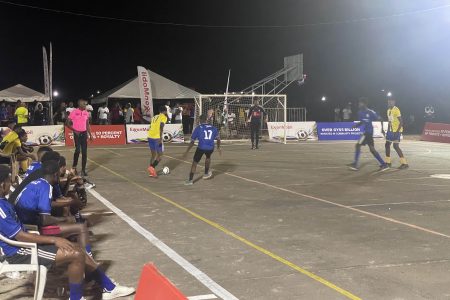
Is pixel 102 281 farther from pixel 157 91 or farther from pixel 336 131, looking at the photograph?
pixel 157 91

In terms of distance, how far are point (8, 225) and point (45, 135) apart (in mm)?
19771

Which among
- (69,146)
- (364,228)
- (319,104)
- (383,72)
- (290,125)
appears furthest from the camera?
(383,72)

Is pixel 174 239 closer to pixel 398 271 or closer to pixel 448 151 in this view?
pixel 398 271

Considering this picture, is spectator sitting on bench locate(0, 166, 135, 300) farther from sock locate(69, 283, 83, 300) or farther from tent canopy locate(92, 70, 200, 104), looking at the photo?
tent canopy locate(92, 70, 200, 104)

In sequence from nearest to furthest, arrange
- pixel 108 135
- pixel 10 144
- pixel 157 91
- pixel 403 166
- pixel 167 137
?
→ pixel 10 144
pixel 403 166
pixel 108 135
pixel 167 137
pixel 157 91

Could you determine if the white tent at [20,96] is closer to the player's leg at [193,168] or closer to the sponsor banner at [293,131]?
the sponsor banner at [293,131]

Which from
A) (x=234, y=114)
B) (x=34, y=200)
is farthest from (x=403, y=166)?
(x=234, y=114)

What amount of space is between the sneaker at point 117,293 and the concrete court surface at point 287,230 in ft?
1.21

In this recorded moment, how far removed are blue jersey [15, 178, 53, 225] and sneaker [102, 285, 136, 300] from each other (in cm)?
96

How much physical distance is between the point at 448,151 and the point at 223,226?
16.2 meters

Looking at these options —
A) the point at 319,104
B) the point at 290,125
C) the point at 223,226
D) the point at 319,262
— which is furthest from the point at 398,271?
the point at 319,104

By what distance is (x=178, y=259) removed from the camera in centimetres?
632

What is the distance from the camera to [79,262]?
15.6 ft

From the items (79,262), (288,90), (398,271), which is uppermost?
(288,90)
